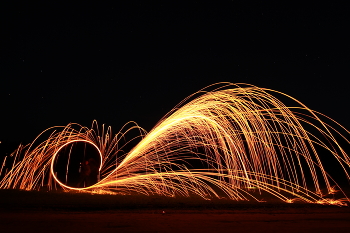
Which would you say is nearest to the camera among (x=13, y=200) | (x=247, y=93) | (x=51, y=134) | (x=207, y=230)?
(x=207, y=230)

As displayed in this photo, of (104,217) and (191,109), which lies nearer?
(104,217)

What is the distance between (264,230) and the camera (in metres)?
9.27

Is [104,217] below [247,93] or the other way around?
below

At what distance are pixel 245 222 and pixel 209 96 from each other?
6.49 meters

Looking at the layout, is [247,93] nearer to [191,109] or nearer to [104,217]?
[191,109]

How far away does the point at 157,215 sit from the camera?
1129 centimetres

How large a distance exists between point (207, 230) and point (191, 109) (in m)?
7.42

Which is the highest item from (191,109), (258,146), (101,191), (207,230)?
(191,109)

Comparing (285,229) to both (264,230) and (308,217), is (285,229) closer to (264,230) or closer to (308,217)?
(264,230)

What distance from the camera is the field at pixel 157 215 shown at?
9.45 metres


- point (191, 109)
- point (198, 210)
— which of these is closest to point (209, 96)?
point (191, 109)

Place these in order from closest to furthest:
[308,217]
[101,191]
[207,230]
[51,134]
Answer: [207,230]
[308,217]
[101,191]
[51,134]

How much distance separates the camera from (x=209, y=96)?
52.3ft

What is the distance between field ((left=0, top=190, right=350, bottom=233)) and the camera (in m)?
9.45
